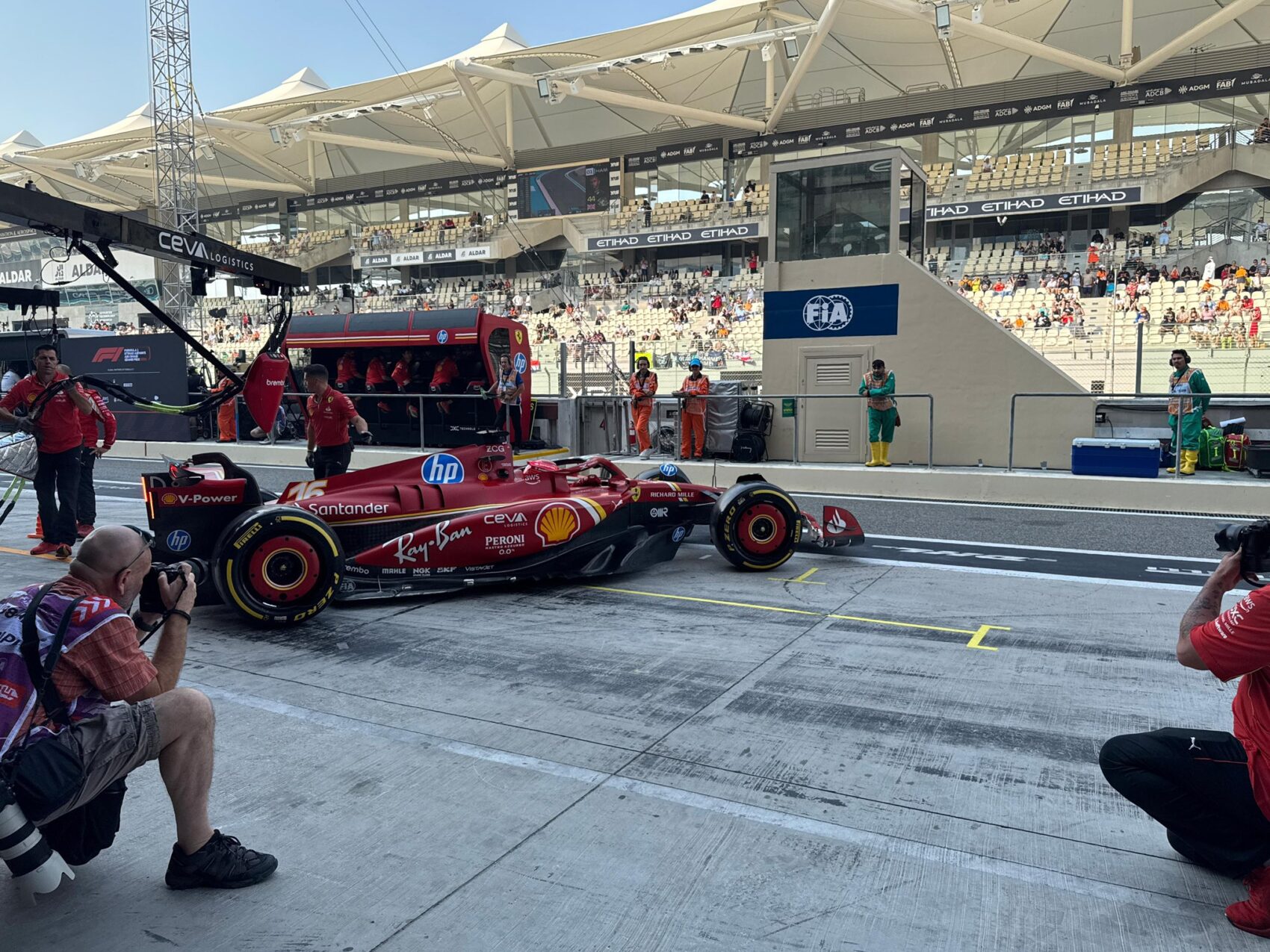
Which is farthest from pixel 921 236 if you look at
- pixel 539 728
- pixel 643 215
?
pixel 643 215

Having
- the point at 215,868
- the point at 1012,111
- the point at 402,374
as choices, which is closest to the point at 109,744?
the point at 215,868

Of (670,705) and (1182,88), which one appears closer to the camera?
(670,705)

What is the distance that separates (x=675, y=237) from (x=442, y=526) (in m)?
37.8

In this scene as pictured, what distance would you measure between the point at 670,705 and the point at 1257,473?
10.8m

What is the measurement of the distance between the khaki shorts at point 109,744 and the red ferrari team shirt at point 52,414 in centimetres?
651

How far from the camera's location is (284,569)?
20.0 ft

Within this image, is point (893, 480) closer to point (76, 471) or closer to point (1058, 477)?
point (1058, 477)

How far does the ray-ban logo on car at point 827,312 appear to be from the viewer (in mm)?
14709

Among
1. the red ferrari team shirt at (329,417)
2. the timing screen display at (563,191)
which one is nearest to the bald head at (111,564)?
the red ferrari team shirt at (329,417)

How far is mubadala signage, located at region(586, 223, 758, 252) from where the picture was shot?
40794 mm

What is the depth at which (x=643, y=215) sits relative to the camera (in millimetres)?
44531

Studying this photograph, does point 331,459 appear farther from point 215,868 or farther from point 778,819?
point 778,819

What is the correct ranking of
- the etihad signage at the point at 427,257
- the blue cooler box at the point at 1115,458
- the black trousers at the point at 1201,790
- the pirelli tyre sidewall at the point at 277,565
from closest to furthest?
1. the black trousers at the point at 1201,790
2. the pirelli tyre sidewall at the point at 277,565
3. the blue cooler box at the point at 1115,458
4. the etihad signage at the point at 427,257

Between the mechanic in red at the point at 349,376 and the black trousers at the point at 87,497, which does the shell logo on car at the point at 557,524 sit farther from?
the mechanic in red at the point at 349,376
